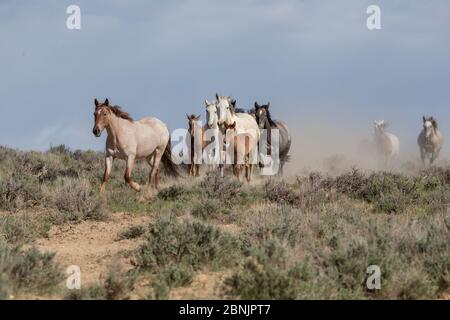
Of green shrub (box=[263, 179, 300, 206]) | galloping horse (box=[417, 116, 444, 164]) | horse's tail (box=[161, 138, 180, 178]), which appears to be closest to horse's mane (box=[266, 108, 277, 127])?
horse's tail (box=[161, 138, 180, 178])

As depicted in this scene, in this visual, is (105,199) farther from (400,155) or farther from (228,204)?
(400,155)

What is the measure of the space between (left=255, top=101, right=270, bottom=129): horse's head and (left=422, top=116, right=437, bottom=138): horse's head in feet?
40.5

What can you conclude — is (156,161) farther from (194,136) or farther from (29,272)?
(29,272)

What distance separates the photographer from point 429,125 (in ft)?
99.8

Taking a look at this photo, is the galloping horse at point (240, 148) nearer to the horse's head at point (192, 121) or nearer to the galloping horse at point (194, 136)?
the galloping horse at point (194, 136)

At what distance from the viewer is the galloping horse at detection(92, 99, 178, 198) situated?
15.6 metres

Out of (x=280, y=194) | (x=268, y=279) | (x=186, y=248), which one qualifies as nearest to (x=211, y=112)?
(x=280, y=194)

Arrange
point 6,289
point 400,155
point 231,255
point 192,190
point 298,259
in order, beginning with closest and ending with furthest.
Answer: point 6,289 < point 298,259 < point 231,255 < point 192,190 < point 400,155

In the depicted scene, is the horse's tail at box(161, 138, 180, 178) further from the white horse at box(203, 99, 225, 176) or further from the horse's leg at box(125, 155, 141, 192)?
the horse's leg at box(125, 155, 141, 192)

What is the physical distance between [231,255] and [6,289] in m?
3.10

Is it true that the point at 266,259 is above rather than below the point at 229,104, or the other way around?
below

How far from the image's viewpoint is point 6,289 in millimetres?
6430

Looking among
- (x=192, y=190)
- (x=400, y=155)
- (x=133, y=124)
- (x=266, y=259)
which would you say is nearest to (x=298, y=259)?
(x=266, y=259)

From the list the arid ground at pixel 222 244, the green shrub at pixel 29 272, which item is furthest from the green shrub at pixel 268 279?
the green shrub at pixel 29 272
